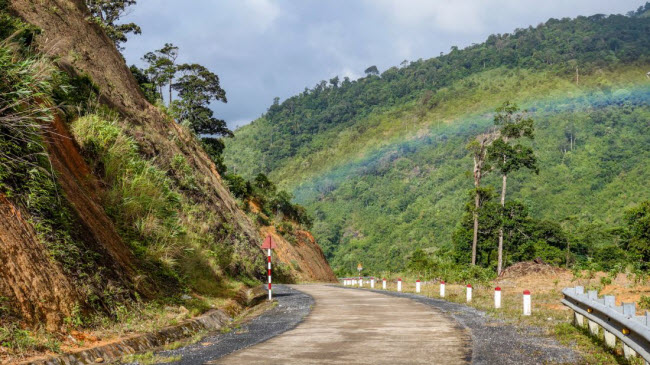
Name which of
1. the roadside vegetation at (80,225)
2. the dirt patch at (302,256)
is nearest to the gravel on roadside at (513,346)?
the roadside vegetation at (80,225)

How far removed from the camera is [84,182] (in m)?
11.9

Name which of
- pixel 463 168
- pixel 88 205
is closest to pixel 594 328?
pixel 88 205

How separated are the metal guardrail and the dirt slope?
23.2ft

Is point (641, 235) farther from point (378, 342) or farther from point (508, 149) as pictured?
point (378, 342)

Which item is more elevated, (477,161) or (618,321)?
(477,161)

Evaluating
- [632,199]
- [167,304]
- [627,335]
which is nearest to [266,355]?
[167,304]

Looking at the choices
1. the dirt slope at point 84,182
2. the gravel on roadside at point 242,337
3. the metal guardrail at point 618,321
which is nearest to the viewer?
the metal guardrail at point 618,321

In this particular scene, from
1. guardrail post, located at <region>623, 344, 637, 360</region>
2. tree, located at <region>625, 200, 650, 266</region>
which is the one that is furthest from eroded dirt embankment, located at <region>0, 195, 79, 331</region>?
tree, located at <region>625, 200, 650, 266</region>

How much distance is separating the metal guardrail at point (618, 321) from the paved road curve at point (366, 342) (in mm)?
1951

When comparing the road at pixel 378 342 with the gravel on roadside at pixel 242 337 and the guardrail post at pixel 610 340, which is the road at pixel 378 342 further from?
the guardrail post at pixel 610 340

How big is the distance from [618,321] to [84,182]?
33.8ft

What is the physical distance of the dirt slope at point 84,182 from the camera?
7305 mm

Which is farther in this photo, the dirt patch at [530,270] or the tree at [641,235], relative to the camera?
the tree at [641,235]

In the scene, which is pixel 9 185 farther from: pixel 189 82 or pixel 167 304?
pixel 189 82
